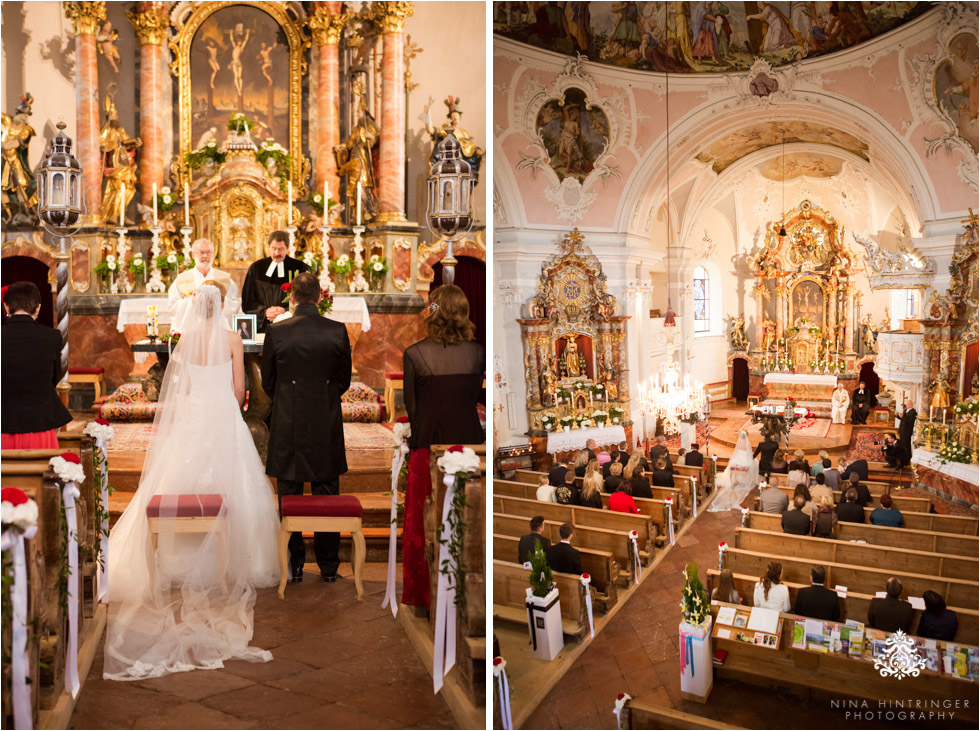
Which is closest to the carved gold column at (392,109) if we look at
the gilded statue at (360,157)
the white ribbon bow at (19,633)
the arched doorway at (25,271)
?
the gilded statue at (360,157)

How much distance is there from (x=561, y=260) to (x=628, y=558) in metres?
2.55

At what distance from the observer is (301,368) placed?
18.7 feet

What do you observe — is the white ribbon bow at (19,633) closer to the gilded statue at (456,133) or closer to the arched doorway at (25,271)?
the gilded statue at (456,133)

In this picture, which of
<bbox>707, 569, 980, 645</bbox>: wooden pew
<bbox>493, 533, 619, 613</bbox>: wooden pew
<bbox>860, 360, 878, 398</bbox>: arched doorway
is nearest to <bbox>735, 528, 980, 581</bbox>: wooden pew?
<bbox>707, 569, 980, 645</bbox>: wooden pew

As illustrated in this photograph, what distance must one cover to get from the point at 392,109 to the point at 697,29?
4700 mm

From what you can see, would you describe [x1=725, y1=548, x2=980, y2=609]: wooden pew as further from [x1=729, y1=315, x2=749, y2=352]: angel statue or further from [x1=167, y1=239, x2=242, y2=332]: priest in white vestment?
[x1=729, y1=315, x2=749, y2=352]: angel statue

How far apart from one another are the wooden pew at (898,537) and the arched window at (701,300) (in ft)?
10.2

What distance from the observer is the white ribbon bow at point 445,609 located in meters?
4.51

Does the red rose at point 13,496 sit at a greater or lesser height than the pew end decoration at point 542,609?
greater

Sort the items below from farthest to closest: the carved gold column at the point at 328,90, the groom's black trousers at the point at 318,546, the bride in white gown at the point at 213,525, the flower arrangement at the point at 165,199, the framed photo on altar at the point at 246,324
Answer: the carved gold column at the point at 328,90
the flower arrangement at the point at 165,199
the framed photo on altar at the point at 246,324
the groom's black trousers at the point at 318,546
the bride in white gown at the point at 213,525

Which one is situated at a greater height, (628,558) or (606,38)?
(606,38)

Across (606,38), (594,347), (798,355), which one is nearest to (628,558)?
(594,347)

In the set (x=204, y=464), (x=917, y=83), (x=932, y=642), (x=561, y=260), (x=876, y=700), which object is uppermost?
(x=917, y=83)

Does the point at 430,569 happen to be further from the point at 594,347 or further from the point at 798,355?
the point at 798,355
